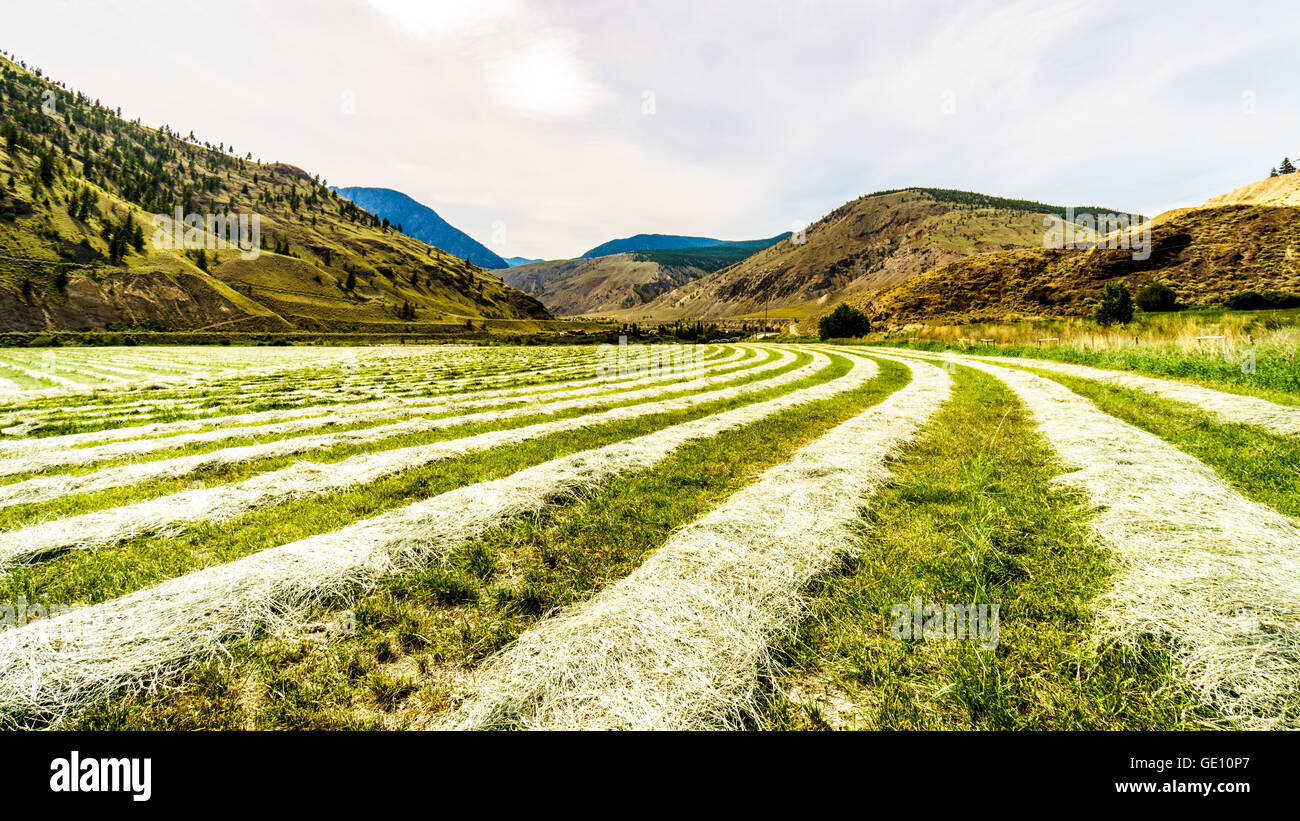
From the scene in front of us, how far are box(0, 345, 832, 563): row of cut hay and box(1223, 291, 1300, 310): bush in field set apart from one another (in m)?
103

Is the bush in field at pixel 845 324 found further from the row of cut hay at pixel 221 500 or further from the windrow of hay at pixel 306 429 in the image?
the row of cut hay at pixel 221 500

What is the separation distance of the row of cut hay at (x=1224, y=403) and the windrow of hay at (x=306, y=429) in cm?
1777

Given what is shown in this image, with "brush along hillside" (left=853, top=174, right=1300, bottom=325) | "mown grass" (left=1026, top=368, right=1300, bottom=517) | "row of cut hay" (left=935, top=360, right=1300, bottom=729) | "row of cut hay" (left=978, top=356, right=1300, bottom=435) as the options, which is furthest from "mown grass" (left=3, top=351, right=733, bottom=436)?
"brush along hillside" (left=853, top=174, right=1300, bottom=325)

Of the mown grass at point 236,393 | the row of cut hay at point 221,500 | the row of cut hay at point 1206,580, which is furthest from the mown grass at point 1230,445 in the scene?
the mown grass at point 236,393

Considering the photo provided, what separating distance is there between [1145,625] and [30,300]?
626 feet

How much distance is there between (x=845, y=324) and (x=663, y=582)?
90508 millimetres

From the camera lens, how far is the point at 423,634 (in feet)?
14.3

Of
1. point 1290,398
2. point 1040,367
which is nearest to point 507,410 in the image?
point 1290,398

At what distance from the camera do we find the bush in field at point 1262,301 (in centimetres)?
6322

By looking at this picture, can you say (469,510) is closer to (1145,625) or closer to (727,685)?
(727,685)

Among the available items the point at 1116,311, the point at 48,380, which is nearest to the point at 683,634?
the point at 48,380

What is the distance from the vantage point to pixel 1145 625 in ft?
12.8

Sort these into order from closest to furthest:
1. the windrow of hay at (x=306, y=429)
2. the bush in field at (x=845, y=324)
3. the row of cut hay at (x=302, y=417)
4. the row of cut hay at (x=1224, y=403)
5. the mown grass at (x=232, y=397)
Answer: the windrow of hay at (x=306, y=429)
the row of cut hay at (x=1224, y=403)
the row of cut hay at (x=302, y=417)
the mown grass at (x=232, y=397)
the bush in field at (x=845, y=324)

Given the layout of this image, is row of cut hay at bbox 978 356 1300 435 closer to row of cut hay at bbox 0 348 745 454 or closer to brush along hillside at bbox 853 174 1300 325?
row of cut hay at bbox 0 348 745 454
